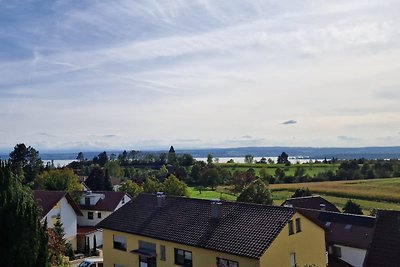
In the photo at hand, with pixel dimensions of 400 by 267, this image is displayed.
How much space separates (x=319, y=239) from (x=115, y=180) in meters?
67.4

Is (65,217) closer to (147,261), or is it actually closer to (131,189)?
(147,261)

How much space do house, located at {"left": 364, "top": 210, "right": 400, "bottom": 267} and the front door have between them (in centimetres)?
1329

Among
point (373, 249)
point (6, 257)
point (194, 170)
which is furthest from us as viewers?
point (194, 170)

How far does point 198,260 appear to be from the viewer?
84.3 feet

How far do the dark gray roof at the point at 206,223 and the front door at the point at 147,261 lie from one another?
1.55 metres

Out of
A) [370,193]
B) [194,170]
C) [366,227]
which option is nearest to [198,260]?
[366,227]

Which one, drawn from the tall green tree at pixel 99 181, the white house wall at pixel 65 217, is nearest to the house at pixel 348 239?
the white house wall at pixel 65 217

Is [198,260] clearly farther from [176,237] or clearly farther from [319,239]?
[319,239]

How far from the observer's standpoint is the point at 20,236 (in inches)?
723

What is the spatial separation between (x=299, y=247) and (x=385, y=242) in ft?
20.7

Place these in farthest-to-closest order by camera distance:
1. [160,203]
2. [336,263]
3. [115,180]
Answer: [115,180], [336,263], [160,203]

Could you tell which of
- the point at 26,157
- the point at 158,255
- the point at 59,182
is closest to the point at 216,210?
the point at 158,255

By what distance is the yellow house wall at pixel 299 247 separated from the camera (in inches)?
939

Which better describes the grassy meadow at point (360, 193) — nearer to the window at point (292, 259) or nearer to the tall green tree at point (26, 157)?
the tall green tree at point (26, 157)
